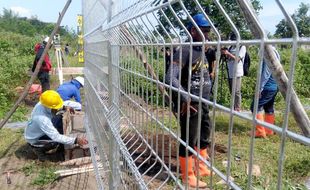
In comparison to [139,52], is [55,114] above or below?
Answer: below

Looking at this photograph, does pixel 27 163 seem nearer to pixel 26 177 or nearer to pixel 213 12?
pixel 26 177

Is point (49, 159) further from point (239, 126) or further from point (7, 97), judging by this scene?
point (7, 97)

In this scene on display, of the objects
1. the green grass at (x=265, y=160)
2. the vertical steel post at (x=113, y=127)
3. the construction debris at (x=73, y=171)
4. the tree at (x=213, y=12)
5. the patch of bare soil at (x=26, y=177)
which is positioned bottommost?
the patch of bare soil at (x=26, y=177)

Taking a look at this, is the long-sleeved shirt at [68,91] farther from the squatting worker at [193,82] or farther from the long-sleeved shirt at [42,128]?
the squatting worker at [193,82]

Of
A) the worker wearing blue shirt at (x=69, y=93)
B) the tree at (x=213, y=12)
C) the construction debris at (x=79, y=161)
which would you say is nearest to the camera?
the tree at (x=213, y=12)

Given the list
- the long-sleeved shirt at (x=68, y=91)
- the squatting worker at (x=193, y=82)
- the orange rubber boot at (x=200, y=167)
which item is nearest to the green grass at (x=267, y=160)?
the orange rubber boot at (x=200, y=167)

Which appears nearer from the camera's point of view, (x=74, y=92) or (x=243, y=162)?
(x=243, y=162)

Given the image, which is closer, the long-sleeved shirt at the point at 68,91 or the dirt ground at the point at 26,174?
the dirt ground at the point at 26,174

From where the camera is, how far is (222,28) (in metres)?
1.39

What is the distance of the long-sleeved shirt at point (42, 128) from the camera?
4906mm

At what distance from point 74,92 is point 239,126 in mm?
2875

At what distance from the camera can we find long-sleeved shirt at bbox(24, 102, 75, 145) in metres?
4.91

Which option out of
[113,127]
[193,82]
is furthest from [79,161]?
[193,82]

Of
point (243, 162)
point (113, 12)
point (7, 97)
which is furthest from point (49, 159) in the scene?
point (7, 97)
